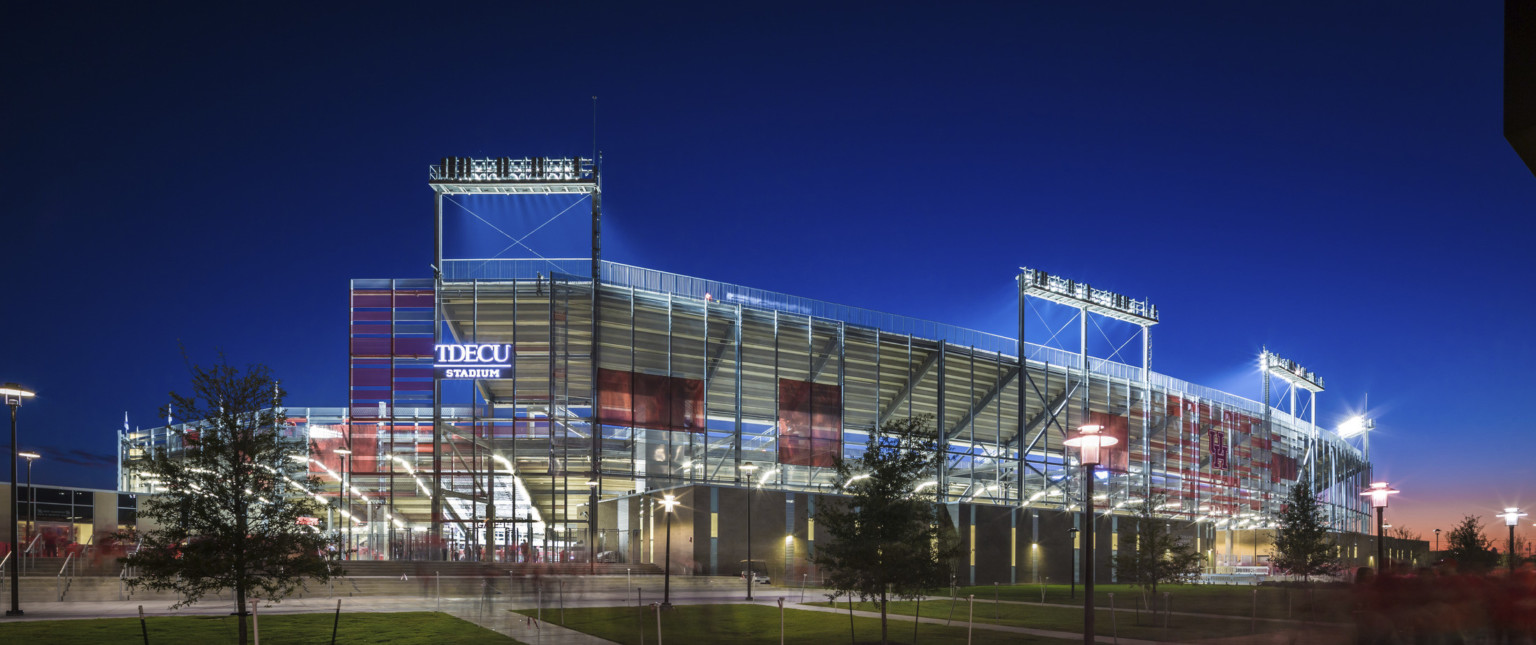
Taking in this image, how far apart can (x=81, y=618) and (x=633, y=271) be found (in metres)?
37.0

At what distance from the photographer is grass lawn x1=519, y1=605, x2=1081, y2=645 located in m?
26.2

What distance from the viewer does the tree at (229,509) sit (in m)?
20.6

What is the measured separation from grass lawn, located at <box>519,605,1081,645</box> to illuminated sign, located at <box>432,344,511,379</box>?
25.3 meters

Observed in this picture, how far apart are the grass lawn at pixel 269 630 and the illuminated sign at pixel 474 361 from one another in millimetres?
27760

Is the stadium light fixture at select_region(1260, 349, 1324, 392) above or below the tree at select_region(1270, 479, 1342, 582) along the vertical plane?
above

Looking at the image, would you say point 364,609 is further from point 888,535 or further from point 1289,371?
point 1289,371

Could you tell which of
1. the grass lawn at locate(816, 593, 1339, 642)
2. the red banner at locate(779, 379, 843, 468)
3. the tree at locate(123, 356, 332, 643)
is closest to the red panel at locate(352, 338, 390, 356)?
the red banner at locate(779, 379, 843, 468)

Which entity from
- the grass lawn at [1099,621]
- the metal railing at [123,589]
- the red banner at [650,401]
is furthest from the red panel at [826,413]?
the metal railing at [123,589]

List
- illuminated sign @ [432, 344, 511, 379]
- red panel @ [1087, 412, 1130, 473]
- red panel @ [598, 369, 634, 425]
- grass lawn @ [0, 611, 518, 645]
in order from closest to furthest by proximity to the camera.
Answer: grass lawn @ [0, 611, 518, 645] < illuminated sign @ [432, 344, 511, 379] < red panel @ [598, 369, 634, 425] < red panel @ [1087, 412, 1130, 473]

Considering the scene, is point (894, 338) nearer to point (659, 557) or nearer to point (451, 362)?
point (659, 557)

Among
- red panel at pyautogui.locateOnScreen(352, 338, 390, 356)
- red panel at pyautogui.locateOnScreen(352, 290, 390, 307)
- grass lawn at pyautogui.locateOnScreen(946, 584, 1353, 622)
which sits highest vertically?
red panel at pyautogui.locateOnScreen(352, 290, 390, 307)

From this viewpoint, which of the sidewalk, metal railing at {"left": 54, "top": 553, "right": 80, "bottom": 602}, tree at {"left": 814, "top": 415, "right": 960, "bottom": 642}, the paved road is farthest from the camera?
metal railing at {"left": 54, "top": 553, "right": 80, "bottom": 602}

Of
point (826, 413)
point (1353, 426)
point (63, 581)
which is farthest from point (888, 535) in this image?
point (1353, 426)

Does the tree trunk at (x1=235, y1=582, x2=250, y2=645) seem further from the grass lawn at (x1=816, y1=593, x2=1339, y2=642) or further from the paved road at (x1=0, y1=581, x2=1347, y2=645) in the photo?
the grass lawn at (x1=816, y1=593, x2=1339, y2=642)
